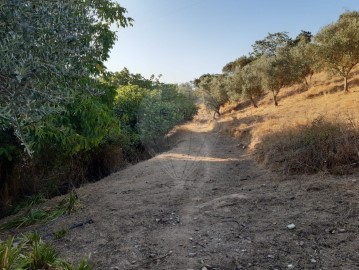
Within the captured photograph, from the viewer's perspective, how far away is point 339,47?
2447cm

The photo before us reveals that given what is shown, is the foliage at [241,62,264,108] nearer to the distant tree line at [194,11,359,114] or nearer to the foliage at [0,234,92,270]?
the distant tree line at [194,11,359,114]

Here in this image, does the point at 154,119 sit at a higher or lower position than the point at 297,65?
lower

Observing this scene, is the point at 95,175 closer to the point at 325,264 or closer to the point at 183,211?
the point at 183,211

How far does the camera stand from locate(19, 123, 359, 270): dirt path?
184 inches

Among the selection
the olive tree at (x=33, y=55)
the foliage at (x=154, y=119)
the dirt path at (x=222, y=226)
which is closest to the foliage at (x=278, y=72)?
the foliage at (x=154, y=119)

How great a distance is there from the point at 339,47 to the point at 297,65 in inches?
334

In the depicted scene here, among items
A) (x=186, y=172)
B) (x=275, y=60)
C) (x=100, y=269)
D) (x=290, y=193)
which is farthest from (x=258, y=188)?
(x=275, y=60)

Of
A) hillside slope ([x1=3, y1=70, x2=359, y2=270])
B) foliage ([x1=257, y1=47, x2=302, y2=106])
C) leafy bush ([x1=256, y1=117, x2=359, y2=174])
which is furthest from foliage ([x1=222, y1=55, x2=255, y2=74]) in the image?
hillside slope ([x1=3, y1=70, x2=359, y2=270])

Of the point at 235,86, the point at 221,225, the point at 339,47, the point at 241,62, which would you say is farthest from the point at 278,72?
the point at 241,62

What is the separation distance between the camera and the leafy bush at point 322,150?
8.12m

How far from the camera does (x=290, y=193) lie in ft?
24.0

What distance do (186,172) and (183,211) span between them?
4.60 m

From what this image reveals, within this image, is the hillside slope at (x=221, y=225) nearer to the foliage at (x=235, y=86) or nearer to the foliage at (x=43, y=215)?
the foliage at (x=43, y=215)

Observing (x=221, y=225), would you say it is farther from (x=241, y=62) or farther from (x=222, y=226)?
(x=241, y=62)
